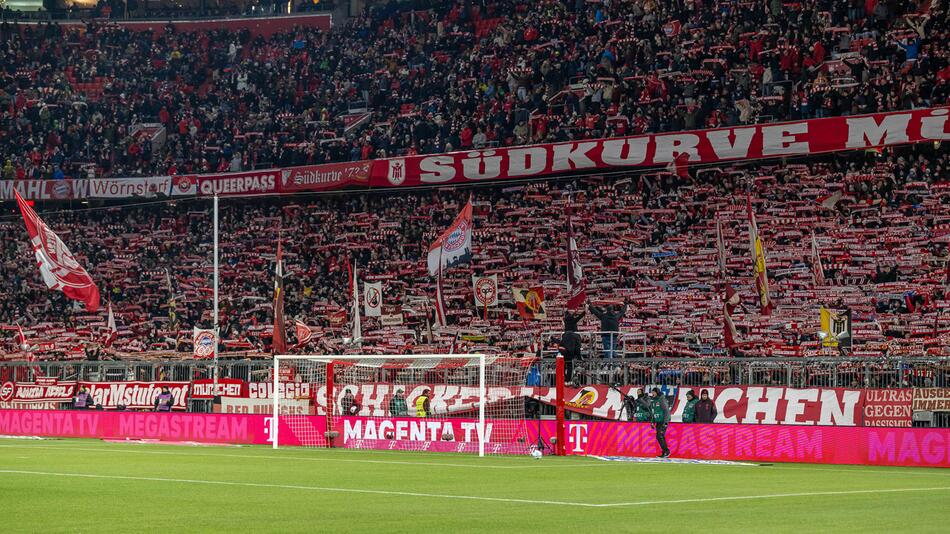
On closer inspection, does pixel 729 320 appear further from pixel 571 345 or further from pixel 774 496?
pixel 774 496

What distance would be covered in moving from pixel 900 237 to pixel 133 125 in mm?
34648

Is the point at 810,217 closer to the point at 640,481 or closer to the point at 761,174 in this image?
the point at 761,174

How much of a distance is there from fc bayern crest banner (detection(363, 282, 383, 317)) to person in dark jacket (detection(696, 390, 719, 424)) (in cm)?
1541

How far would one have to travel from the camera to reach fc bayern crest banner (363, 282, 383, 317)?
4441cm

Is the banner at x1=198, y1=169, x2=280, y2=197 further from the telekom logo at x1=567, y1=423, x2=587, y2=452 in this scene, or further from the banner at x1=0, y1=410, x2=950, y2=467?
the telekom logo at x1=567, y1=423, x2=587, y2=452

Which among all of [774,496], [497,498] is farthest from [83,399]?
[774,496]

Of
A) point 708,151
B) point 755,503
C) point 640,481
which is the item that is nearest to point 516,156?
point 708,151

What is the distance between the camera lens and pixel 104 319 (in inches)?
2079

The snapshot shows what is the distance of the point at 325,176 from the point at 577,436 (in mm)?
23830

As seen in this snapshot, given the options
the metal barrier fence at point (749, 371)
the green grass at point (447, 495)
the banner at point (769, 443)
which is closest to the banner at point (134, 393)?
the metal barrier fence at point (749, 371)

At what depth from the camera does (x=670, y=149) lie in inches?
1806

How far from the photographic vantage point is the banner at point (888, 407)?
95.9 feet

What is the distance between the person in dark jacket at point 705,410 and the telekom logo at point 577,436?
2581 millimetres

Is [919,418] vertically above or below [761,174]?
below
